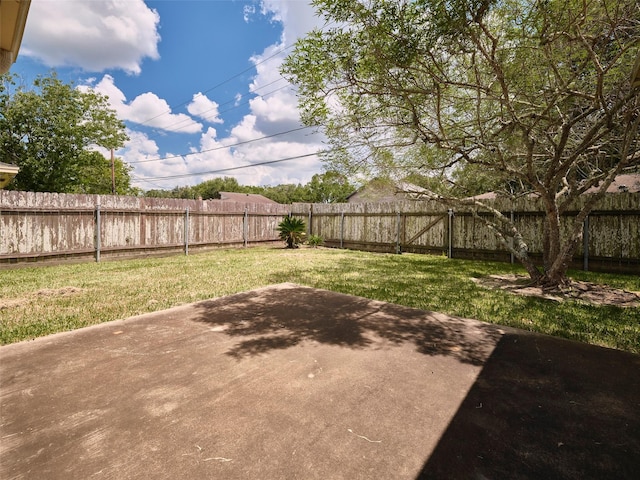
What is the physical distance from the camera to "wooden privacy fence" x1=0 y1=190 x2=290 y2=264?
7.39 metres

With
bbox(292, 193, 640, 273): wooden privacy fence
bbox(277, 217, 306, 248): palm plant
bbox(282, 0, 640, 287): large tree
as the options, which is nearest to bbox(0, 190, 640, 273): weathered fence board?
bbox(292, 193, 640, 273): wooden privacy fence

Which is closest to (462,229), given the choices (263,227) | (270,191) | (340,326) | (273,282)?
(273,282)

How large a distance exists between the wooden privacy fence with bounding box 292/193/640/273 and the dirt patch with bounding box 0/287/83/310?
9389 mm

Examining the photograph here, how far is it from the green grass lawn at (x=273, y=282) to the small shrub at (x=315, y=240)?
14.9 ft

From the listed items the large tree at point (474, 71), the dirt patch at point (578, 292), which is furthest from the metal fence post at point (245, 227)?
the dirt patch at point (578, 292)

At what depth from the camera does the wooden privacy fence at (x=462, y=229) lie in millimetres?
7328

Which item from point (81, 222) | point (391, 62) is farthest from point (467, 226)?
point (81, 222)

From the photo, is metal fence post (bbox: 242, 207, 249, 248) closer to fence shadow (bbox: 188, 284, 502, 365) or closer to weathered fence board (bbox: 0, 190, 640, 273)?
weathered fence board (bbox: 0, 190, 640, 273)

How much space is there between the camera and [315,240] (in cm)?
1343

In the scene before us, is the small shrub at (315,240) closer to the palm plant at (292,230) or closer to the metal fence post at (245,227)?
the palm plant at (292,230)

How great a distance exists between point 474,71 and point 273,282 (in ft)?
16.8

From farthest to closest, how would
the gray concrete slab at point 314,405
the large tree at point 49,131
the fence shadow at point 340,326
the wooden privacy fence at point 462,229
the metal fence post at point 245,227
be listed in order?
the large tree at point 49,131, the metal fence post at point 245,227, the wooden privacy fence at point 462,229, the fence shadow at point 340,326, the gray concrete slab at point 314,405

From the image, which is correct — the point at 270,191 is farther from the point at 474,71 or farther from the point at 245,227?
the point at 474,71

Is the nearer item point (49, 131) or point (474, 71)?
point (474, 71)
